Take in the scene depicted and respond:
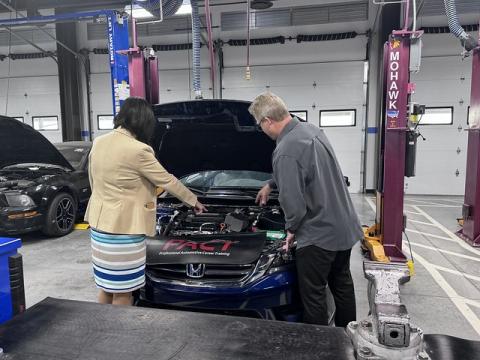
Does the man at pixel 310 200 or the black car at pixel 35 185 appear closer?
the man at pixel 310 200

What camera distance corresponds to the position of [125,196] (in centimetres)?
213

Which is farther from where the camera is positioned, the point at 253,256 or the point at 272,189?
the point at 272,189

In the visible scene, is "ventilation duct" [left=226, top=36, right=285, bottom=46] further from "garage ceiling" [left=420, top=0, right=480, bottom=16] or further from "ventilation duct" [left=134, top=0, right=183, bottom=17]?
"ventilation duct" [left=134, top=0, right=183, bottom=17]

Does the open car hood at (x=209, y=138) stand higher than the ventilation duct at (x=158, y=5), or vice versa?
the ventilation duct at (x=158, y=5)

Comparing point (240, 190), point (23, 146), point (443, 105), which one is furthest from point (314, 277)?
point (443, 105)

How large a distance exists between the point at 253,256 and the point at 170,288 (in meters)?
0.53

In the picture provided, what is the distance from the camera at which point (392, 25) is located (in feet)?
27.0

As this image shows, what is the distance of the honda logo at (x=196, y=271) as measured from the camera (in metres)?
2.27

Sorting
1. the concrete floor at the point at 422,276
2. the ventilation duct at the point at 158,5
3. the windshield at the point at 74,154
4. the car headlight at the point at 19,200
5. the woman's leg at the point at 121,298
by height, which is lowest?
the concrete floor at the point at 422,276

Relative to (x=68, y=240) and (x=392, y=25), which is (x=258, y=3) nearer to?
(x=392, y=25)

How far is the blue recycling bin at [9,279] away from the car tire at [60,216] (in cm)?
435

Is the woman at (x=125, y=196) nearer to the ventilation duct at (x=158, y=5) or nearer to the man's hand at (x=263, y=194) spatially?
the man's hand at (x=263, y=194)

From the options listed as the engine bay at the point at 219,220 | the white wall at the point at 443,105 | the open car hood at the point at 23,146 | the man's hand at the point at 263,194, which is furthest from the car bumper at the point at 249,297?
the white wall at the point at 443,105

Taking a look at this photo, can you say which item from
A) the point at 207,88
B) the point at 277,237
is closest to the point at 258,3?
the point at 207,88
